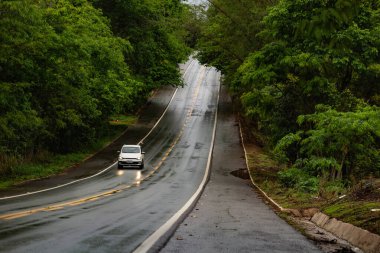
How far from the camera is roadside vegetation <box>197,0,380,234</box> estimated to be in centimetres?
2072

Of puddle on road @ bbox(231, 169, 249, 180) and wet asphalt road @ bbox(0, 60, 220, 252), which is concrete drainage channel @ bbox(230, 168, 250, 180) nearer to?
puddle on road @ bbox(231, 169, 249, 180)

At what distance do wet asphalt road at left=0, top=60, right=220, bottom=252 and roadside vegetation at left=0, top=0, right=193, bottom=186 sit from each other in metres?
2.82

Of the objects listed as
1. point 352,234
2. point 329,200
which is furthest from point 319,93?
point 352,234

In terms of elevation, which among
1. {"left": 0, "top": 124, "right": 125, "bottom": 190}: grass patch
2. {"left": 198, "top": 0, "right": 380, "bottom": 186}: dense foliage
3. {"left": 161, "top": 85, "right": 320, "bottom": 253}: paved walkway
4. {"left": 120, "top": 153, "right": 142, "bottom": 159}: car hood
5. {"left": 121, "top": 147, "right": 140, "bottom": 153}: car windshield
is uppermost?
{"left": 198, "top": 0, "right": 380, "bottom": 186}: dense foliage

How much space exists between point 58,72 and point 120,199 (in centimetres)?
1613

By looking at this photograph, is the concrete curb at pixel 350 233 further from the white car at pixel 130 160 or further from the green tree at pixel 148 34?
the green tree at pixel 148 34

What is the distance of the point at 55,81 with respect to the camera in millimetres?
31422

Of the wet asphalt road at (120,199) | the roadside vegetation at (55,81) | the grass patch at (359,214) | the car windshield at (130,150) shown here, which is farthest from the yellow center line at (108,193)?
the grass patch at (359,214)

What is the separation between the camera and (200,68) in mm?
107812

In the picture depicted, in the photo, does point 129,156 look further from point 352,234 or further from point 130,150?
point 352,234

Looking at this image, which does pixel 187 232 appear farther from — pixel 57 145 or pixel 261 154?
pixel 261 154

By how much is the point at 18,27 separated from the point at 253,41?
2093cm

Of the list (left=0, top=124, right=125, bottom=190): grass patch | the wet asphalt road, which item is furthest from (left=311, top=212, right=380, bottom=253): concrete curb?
(left=0, top=124, right=125, bottom=190): grass patch

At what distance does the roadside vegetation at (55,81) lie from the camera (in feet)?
78.0
